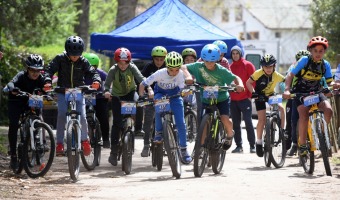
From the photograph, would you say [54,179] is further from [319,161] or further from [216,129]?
[319,161]

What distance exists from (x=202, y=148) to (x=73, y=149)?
5.81ft

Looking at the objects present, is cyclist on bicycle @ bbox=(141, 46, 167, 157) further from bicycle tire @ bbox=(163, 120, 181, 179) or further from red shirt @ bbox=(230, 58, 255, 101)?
bicycle tire @ bbox=(163, 120, 181, 179)

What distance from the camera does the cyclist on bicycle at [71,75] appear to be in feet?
46.4

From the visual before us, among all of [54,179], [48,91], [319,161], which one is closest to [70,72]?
[48,91]

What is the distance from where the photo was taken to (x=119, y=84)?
15742 mm

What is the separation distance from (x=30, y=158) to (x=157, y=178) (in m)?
1.79

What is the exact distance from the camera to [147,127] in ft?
54.1

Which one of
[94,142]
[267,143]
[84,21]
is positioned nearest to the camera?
[267,143]

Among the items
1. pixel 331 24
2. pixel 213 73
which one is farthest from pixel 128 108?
pixel 331 24

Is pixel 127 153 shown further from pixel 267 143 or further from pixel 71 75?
pixel 267 143

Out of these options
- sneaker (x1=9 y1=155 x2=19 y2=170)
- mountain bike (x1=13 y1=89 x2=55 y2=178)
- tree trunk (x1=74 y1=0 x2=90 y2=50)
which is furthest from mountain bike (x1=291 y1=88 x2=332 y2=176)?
tree trunk (x1=74 y1=0 x2=90 y2=50)

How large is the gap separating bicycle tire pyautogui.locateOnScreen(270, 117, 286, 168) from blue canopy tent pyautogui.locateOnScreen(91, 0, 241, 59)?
637 cm

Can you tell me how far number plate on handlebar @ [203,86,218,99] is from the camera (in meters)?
14.3

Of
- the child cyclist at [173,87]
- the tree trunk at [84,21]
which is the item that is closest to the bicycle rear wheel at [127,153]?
the child cyclist at [173,87]
